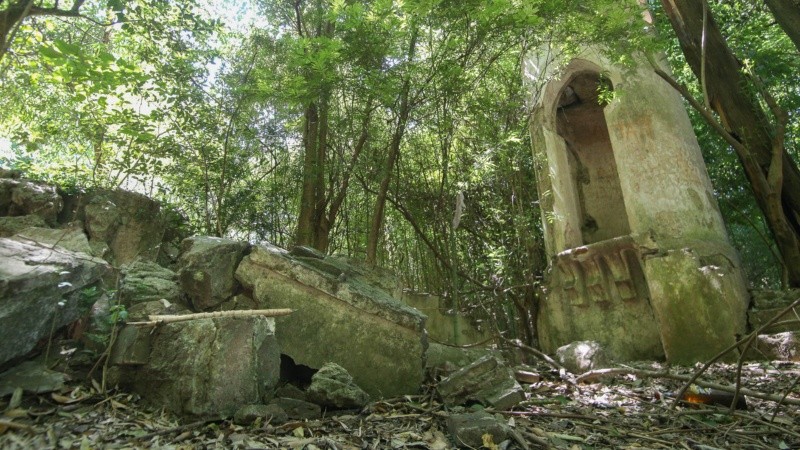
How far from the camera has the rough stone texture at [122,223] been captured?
17.8 feet

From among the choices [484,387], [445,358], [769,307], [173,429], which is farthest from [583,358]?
[173,429]

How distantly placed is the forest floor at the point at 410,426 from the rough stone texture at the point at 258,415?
0.05 metres

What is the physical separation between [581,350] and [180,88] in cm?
571

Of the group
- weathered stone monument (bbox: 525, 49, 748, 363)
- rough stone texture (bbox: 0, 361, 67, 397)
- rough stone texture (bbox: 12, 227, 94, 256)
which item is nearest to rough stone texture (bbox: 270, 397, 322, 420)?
rough stone texture (bbox: 0, 361, 67, 397)

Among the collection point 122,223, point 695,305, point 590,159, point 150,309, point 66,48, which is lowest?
point 150,309

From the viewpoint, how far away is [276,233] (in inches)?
296

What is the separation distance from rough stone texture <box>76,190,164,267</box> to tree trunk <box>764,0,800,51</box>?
596 cm

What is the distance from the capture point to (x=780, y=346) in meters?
5.03

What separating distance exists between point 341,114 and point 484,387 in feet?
15.9

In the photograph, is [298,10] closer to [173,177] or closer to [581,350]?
[173,177]

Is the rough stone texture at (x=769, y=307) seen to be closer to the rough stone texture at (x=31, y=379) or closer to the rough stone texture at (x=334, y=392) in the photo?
the rough stone texture at (x=334, y=392)

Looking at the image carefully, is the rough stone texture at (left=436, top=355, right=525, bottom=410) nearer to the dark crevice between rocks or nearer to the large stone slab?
the dark crevice between rocks

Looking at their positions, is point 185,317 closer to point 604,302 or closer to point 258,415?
point 258,415

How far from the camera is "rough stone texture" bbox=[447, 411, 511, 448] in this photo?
2502mm
